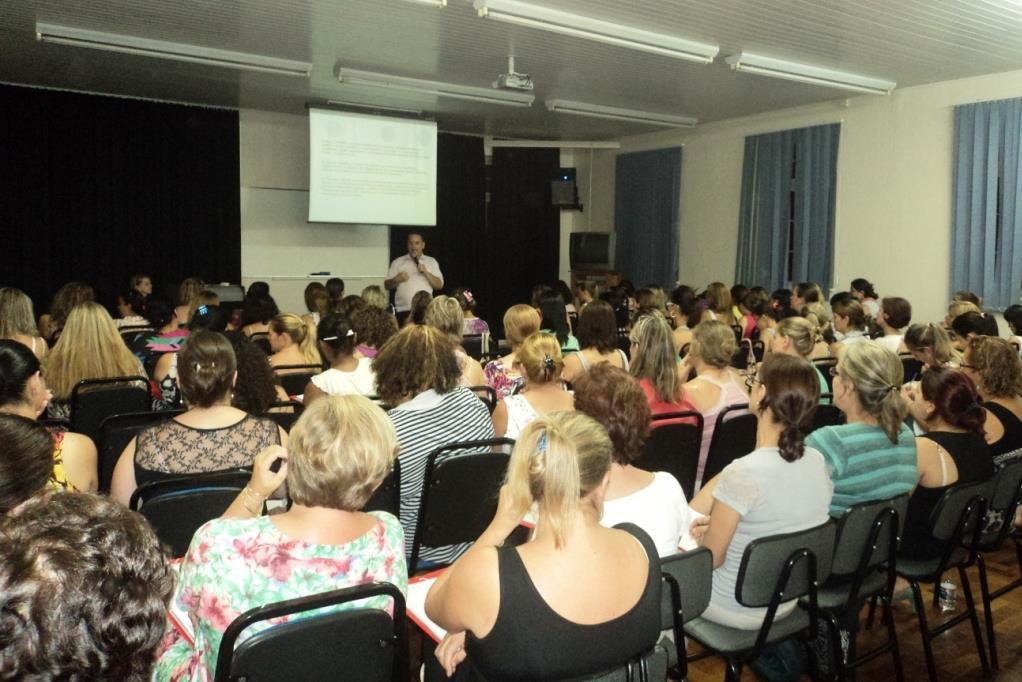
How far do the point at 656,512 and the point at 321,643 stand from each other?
107 cm

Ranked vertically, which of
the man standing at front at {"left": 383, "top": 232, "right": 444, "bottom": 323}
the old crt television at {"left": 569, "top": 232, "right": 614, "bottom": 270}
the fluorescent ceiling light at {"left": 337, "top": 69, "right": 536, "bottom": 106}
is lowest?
the man standing at front at {"left": 383, "top": 232, "right": 444, "bottom": 323}

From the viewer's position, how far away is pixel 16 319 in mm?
4754

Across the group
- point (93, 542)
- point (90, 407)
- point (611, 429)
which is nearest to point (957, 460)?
point (611, 429)

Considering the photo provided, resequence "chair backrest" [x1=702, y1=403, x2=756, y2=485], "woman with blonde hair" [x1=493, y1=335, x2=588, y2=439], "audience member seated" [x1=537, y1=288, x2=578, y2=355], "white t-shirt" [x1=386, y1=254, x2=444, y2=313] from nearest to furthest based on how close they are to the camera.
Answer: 1. "woman with blonde hair" [x1=493, y1=335, x2=588, y2=439]
2. "chair backrest" [x1=702, y1=403, x2=756, y2=485]
3. "audience member seated" [x1=537, y1=288, x2=578, y2=355]
4. "white t-shirt" [x1=386, y1=254, x2=444, y2=313]

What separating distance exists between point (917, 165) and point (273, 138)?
7.61 metres

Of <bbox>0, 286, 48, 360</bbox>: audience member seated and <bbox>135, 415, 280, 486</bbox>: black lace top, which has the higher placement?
<bbox>0, 286, 48, 360</bbox>: audience member seated

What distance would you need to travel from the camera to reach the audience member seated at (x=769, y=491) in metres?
2.32

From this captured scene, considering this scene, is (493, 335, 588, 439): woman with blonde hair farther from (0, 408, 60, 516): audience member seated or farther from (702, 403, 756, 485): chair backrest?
(0, 408, 60, 516): audience member seated

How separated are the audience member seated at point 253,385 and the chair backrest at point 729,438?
199 centimetres

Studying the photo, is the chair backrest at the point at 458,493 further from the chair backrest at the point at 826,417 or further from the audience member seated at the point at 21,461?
the chair backrest at the point at 826,417

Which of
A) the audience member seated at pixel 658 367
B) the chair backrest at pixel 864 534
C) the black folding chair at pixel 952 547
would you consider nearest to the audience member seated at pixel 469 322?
the audience member seated at pixel 658 367

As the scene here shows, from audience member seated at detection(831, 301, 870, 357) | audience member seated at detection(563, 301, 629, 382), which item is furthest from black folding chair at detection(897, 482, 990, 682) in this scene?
audience member seated at detection(831, 301, 870, 357)

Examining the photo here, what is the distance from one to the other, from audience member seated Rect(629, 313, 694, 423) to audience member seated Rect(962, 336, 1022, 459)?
3.58 ft

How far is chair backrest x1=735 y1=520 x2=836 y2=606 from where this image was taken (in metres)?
2.16
